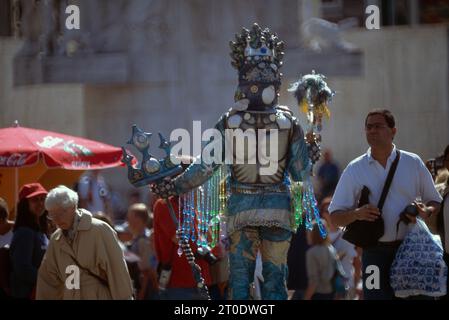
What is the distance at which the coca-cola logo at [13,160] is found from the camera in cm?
968

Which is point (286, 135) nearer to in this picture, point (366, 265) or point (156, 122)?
point (366, 265)

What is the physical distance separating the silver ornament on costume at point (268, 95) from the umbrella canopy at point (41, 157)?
252cm

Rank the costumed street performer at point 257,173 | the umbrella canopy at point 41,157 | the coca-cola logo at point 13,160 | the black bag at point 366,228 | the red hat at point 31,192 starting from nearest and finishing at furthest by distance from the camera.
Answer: the black bag at point 366,228, the costumed street performer at point 257,173, the red hat at point 31,192, the coca-cola logo at point 13,160, the umbrella canopy at point 41,157

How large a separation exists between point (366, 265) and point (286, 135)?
1047 mm

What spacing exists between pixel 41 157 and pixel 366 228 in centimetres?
338

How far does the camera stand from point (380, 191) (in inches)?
305

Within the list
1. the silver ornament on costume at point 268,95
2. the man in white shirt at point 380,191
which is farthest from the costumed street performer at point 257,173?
the man in white shirt at point 380,191

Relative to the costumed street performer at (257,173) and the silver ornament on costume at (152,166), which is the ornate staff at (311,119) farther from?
the silver ornament on costume at (152,166)

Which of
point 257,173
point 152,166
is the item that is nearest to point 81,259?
point 152,166

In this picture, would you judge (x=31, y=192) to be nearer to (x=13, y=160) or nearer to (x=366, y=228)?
(x=13, y=160)

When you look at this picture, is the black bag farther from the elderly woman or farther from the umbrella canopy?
the umbrella canopy
